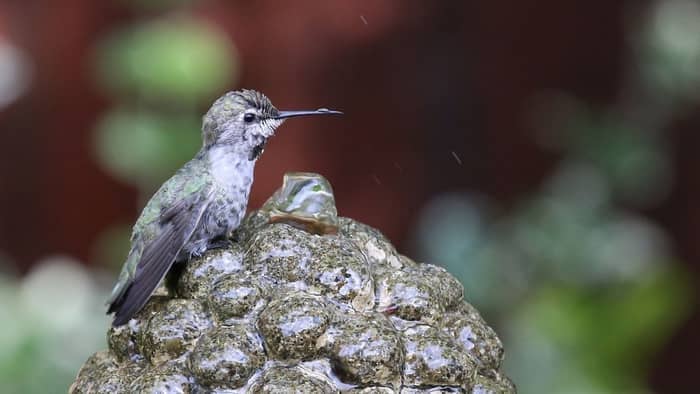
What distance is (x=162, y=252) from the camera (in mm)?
2260

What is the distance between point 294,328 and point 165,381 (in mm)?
260

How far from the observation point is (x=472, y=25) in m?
5.52

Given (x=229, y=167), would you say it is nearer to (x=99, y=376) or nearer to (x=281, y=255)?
(x=281, y=255)

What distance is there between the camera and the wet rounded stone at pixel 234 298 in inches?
83.2

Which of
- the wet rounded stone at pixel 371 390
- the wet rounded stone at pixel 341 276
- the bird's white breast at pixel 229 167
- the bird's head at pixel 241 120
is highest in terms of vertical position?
the bird's head at pixel 241 120

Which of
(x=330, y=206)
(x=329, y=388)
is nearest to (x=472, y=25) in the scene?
(x=330, y=206)

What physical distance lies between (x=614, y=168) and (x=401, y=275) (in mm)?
2780

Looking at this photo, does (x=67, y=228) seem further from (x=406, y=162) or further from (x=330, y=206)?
(x=330, y=206)

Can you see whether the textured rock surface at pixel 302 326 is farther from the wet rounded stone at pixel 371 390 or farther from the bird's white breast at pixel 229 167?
the bird's white breast at pixel 229 167

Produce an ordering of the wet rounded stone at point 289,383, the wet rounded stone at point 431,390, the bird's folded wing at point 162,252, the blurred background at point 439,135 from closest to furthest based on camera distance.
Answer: the wet rounded stone at point 289,383 → the wet rounded stone at point 431,390 → the bird's folded wing at point 162,252 → the blurred background at point 439,135

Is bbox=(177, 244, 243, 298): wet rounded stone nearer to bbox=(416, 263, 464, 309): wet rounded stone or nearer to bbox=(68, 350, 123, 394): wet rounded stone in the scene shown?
bbox=(68, 350, 123, 394): wet rounded stone

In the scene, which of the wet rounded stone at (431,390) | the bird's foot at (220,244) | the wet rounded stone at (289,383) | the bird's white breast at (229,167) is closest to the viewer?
the wet rounded stone at (289,383)

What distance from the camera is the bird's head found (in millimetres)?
A: 2463

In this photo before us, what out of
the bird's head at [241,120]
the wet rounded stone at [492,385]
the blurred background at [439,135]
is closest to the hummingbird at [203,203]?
the bird's head at [241,120]
